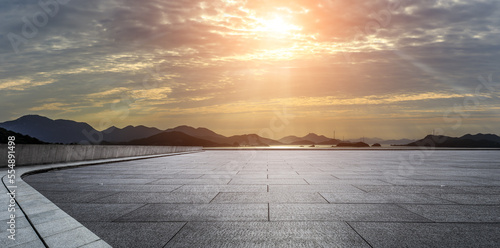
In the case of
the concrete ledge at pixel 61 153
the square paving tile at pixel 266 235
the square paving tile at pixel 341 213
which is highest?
the concrete ledge at pixel 61 153

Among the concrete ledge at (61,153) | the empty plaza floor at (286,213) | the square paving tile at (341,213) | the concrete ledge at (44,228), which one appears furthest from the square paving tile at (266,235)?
the concrete ledge at (61,153)

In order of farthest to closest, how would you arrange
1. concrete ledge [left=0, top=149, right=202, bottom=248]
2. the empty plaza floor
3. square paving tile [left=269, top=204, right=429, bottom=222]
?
square paving tile [left=269, top=204, right=429, bottom=222], the empty plaza floor, concrete ledge [left=0, top=149, right=202, bottom=248]

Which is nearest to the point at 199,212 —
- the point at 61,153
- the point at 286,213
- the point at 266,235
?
the point at 286,213

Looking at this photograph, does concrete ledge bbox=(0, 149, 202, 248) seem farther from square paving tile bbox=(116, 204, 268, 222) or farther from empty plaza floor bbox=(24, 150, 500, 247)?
square paving tile bbox=(116, 204, 268, 222)

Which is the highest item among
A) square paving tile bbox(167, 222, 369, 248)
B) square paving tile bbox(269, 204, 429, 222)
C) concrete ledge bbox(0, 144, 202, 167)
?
concrete ledge bbox(0, 144, 202, 167)

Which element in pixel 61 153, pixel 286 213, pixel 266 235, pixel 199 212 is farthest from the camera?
pixel 61 153

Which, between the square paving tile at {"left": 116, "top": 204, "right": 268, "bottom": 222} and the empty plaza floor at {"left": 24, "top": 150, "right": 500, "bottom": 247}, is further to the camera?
the square paving tile at {"left": 116, "top": 204, "right": 268, "bottom": 222}

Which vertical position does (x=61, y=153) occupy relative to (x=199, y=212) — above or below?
above

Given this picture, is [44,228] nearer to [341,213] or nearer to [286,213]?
[286,213]

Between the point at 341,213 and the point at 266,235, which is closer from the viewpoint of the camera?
the point at 266,235

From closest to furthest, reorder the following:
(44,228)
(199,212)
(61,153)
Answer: (44,228)
(199,212)
(61,153)

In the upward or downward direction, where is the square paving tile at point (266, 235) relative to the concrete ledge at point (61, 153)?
downward

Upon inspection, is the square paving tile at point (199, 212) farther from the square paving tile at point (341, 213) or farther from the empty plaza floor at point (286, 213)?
the square paving tile at point (341, 213)

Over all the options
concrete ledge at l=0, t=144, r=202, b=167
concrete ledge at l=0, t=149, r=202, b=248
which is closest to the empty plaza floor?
concrete ledge at l=0, t=149, r=202, b=248
